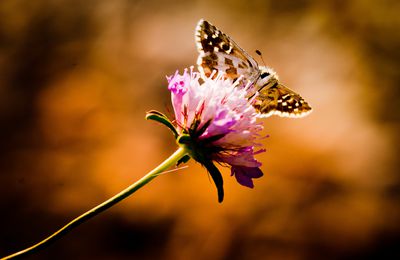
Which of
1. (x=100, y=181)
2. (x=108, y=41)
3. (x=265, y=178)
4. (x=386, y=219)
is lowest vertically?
(x=386, y=219)

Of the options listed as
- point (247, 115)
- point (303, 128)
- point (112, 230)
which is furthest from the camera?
point (303, 128)

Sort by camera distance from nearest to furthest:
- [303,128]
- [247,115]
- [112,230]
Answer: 1. [247,115]
2. [112,230]
3. [303,128]

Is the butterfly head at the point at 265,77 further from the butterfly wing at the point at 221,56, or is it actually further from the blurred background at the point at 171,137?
the blurred background at the point at 171,137

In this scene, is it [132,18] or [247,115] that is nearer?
[247,115]

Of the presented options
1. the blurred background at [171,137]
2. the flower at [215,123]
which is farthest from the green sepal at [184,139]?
the blurred background at [171,137]

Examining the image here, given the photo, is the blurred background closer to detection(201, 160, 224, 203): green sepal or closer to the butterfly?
the butterfly

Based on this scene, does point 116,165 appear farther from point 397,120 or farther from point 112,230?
point 397,120

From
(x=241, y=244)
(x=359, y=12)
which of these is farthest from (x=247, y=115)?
(x=359, y=12)
